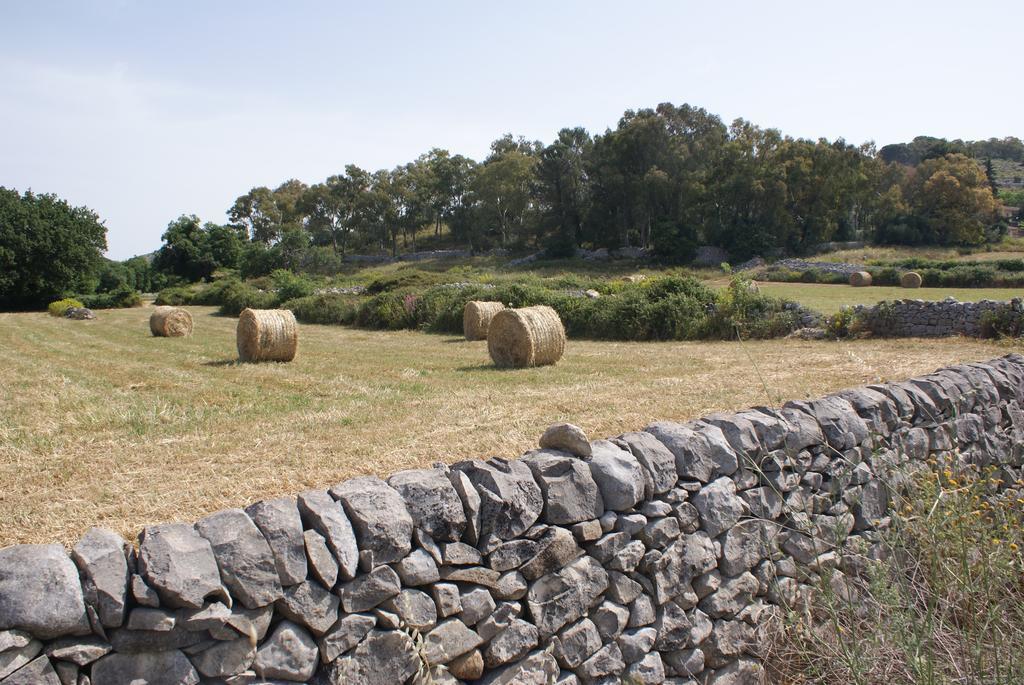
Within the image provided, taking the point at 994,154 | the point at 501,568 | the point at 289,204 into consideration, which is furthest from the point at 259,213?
the point at 994,154

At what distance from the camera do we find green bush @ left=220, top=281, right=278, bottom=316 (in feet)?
107

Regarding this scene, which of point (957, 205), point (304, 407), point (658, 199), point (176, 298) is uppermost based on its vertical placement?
point (658, 199)

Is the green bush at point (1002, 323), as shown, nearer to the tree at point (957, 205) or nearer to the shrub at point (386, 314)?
the shrub at point (386, 314)

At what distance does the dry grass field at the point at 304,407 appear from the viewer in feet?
17.0

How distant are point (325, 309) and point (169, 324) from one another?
25.7ft

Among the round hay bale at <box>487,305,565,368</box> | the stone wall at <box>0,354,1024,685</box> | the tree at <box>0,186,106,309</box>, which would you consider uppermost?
the tree at <box>0,186,106,309</box>

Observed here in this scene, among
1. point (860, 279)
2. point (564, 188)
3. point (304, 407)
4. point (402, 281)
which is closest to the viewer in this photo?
point (304, 407)

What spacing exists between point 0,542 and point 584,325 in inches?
614

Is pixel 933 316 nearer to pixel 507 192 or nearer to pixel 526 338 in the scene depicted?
pixel 526 338

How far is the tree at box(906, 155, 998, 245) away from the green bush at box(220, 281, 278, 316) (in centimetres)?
4359

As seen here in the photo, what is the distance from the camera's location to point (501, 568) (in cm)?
402

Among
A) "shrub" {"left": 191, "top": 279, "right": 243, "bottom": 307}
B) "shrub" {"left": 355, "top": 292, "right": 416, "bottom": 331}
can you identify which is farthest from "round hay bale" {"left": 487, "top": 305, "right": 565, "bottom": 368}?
"shrub" {"left": 191, "top": 279, "right": 243, "bottom": 307}

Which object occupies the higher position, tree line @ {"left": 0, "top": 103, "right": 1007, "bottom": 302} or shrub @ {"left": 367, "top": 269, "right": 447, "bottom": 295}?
tree line @ {"left": 0, "top": 103, "right": 1007, "bottom": 302}

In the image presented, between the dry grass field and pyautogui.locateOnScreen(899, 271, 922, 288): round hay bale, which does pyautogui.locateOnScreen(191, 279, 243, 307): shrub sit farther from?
pyautogui.locateOnScreen(899, 271, 922, 288): round hay bale
